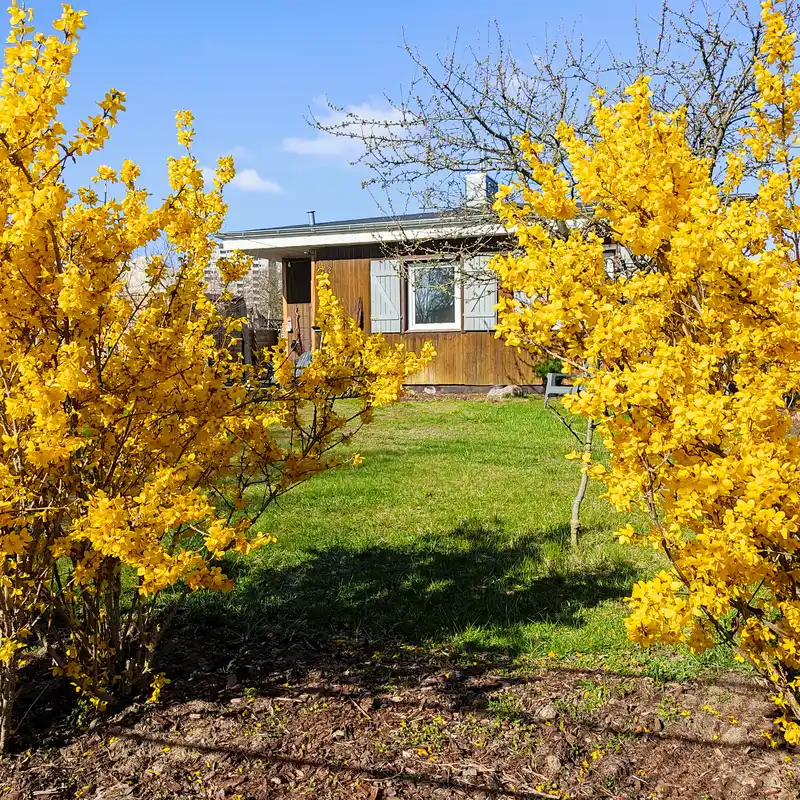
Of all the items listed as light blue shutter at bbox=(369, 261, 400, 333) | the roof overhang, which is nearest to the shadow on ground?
the roof overhang

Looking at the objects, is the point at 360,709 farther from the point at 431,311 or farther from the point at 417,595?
the point at 431,311

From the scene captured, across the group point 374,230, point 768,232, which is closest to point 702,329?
point 768,232

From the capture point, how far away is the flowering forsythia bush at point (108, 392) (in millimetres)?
2338

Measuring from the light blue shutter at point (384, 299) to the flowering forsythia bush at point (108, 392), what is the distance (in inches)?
428

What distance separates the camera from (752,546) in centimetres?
214

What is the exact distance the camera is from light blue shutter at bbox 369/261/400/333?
46.2 feet

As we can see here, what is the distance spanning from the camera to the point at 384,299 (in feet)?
46.8

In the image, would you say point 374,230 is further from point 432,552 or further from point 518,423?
point 432,552

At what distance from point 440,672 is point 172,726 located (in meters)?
1.14

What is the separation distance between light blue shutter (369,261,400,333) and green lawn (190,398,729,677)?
23.4 ft

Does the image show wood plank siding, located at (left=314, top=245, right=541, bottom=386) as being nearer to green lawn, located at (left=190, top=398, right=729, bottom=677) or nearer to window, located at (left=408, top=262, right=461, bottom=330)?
window, located at (left=408, top=262, right=461, bottom=330)

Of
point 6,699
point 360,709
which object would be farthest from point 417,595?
point 6,699

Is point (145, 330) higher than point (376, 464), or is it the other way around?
point (145, 330)

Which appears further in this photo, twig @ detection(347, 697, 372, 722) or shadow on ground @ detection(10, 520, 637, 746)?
shadow on ground @ detection(10, 520, 637, 746)
